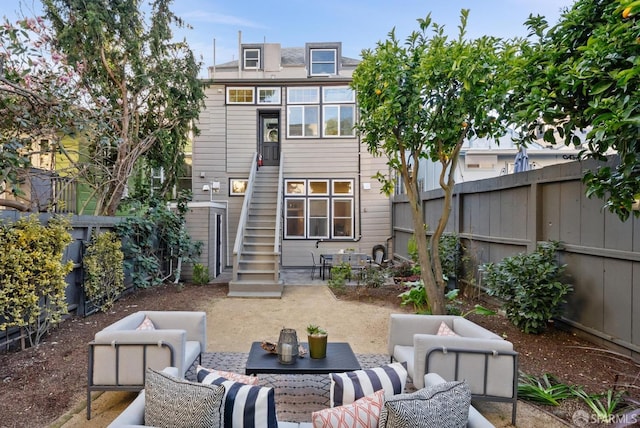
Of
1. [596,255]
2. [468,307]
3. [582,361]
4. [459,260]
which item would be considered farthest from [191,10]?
[582,361]

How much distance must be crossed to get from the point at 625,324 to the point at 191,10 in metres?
10.4

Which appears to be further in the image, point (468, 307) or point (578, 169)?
point (468, 307)

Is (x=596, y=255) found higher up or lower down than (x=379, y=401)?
higher up

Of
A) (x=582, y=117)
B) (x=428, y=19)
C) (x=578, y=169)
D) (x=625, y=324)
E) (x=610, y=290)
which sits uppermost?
(x=428, y=19)

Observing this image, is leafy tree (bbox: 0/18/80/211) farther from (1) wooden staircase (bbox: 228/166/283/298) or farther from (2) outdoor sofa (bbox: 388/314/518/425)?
(2) outdoor sofa (bbox: 388/314/518/425)

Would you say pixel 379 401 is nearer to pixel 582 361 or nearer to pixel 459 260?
pixel 582 361

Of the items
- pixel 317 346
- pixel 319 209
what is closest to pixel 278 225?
pixel 319 209

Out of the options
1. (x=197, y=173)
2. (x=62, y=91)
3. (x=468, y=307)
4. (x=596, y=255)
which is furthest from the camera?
(x=197, y=173)

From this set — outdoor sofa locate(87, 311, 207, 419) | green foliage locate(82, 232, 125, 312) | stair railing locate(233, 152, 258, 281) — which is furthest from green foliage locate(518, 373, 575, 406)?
stair railing locate(233, 152, 258, 281)

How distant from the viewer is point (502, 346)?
3.15m

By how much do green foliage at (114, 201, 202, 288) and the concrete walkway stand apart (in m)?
1.74

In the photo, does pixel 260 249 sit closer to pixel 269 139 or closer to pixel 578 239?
pixel 269 139

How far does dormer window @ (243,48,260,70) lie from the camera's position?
1376 cm

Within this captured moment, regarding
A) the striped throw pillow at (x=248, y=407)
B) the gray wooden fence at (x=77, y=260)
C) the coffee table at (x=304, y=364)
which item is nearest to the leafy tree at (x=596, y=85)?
the coffee table at (x=304, y=364)
